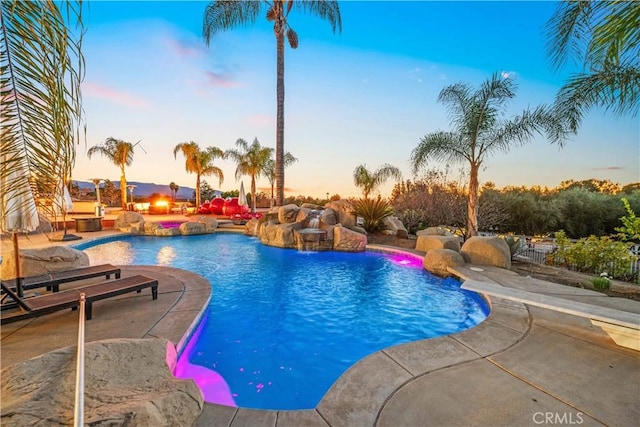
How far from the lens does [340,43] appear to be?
1155 cm

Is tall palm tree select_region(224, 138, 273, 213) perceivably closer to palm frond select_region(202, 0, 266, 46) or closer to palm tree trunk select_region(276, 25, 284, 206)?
palm tree trunk select_region(276, 25, 284, 206)

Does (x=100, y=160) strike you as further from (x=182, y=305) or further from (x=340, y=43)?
(x=182, y=305)

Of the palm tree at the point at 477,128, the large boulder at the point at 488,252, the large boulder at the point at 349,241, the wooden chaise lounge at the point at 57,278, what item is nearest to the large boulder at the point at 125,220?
the wooden chaise lounge at the point at 57,278

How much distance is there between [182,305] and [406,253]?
666cm

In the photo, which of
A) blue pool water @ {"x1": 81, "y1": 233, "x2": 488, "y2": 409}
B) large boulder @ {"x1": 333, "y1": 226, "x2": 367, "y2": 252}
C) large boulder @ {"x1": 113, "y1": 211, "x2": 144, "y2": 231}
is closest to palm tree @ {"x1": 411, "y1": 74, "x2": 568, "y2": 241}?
large boulder @ {"x1": 333, "y1": 226, "x2": 367, "y2": 252}

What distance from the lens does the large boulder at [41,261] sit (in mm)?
4827

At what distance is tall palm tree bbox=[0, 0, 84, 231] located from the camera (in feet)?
3.59

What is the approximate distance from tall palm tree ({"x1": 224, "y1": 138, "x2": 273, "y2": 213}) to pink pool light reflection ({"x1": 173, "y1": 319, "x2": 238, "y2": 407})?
744 inches

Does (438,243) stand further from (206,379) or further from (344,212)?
(206,379)

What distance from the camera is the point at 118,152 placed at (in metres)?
20.2

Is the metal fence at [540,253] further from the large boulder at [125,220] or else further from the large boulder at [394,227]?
the large boulder at [125,220]

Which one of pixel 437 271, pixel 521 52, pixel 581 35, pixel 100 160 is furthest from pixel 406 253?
pixel 100 160

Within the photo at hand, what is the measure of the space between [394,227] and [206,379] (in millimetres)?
9589

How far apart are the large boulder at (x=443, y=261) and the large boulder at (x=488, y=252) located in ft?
1.38
